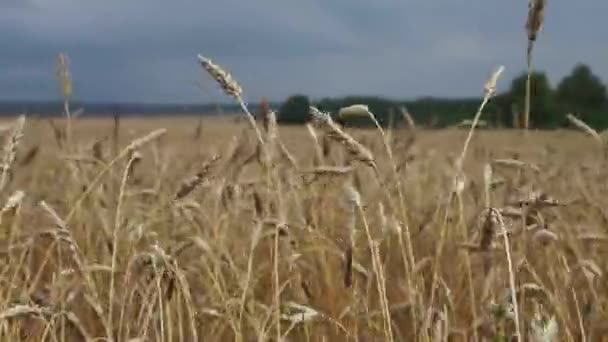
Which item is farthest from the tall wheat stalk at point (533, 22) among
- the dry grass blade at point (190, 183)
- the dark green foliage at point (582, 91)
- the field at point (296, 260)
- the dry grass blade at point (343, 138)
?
the dark green foliage at point (582, 91)

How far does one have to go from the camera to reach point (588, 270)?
2.65 meters

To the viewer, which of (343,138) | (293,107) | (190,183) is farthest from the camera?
(293,107)

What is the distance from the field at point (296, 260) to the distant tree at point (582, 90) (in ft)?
184

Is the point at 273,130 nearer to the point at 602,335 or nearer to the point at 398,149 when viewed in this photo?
the point at 602,335

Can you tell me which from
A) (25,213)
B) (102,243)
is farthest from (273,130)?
(25,213)

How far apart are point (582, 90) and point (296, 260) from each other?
195ft

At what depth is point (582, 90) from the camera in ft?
197

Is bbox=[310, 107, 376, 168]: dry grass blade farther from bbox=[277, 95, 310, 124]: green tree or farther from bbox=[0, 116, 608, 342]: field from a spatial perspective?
bbox=[277, 95, 310, 124]: green tree

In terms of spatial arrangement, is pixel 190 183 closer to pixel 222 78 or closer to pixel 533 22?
pixel 222 78

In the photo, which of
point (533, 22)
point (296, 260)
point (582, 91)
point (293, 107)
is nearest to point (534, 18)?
point (533, 22)

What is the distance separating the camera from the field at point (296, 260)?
2033mm

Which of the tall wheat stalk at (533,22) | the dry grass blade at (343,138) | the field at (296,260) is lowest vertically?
the field at (296,260)

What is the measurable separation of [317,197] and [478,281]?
837 mm

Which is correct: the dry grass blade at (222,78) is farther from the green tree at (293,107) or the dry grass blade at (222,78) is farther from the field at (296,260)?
the green tree at (293,107)
